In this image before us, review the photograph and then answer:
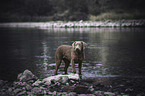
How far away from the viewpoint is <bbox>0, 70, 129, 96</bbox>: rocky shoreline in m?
7.39

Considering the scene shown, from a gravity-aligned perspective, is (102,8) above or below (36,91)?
above

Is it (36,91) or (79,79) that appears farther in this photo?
(79,79)

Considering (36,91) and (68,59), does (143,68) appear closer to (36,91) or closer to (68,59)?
(68,59)

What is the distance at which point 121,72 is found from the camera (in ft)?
34.2

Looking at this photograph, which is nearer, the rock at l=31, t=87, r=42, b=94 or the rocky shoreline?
the rocky shoreline

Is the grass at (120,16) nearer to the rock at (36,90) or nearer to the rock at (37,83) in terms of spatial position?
the rock at (37,83)

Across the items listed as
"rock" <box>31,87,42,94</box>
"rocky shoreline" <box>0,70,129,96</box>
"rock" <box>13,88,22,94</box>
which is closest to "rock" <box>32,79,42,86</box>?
"rocky shoreline" <box>0,70,129,96</box>

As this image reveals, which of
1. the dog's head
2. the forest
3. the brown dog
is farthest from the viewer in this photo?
the forest

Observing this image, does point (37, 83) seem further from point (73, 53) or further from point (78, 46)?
point (78, 46)

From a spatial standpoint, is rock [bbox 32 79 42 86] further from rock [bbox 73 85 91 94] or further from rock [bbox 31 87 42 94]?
rock [bbox 73 85 91 94]

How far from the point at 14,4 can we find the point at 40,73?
10434cm

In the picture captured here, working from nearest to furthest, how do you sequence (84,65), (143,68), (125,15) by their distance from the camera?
(143,68) → (84,65) → (125,15)

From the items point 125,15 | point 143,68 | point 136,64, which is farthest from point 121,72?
point 125,15

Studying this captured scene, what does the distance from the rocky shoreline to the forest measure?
177ft
